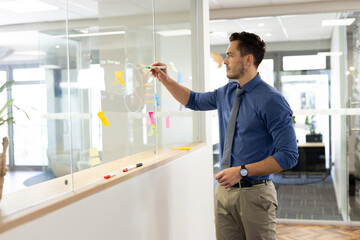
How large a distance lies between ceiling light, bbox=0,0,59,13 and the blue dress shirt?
1262mm

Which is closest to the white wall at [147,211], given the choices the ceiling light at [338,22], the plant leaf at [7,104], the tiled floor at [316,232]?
the plant leaf at [7,104]

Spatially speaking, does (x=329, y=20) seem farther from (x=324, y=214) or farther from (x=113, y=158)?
(x=113, y=158)

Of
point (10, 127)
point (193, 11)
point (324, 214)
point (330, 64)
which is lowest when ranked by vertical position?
point (324, 214)

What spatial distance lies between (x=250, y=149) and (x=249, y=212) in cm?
35

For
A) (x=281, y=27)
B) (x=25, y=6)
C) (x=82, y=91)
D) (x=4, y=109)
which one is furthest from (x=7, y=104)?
(x=281, y=27)

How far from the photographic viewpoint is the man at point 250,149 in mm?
2328

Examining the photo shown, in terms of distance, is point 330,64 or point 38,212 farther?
point 330,64

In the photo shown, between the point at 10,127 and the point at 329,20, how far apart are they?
4.96 meters

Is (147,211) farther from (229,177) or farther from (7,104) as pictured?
(7,104)

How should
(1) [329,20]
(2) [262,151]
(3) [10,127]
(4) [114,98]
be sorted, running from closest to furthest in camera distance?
1. (3) [10,127]
2. (4) [114,98]
3. (2) [262,151]
4. (1) [329,20]

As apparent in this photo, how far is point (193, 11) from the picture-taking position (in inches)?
156

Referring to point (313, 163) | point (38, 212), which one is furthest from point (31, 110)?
point (313, 163)

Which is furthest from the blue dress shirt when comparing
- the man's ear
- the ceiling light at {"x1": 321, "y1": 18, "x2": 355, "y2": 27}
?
the ceiling light at {"x1": 321, "y1": 18, "x2": 355, "y2": 27}

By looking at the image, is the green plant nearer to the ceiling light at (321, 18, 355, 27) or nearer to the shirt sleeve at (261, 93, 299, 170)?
the shirt sleeve at (261, 93, 299, 170)
